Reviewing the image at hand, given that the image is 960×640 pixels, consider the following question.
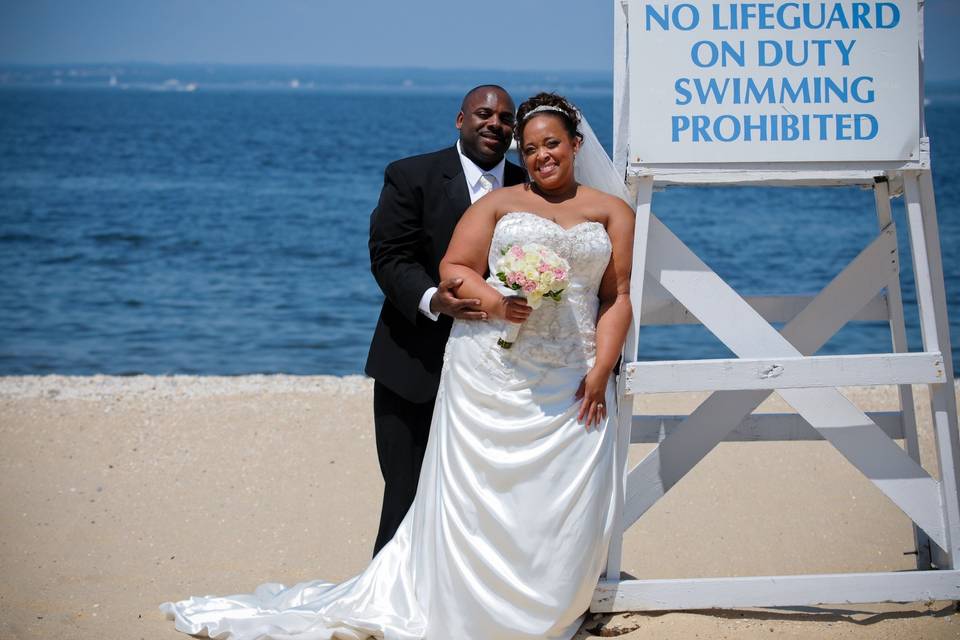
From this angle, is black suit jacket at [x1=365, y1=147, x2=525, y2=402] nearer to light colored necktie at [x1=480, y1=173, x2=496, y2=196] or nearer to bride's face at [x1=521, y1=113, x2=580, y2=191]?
light colored necktie at [x1=480, y1=173, x2=496, y2=196]

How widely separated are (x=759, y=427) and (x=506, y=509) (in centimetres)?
166

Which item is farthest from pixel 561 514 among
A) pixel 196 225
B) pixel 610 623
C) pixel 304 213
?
pixel 304 213

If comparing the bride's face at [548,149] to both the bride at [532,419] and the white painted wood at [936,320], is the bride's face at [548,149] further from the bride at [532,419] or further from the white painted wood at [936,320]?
the white painted wood at [936,320]

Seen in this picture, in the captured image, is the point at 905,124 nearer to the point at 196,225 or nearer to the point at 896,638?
the point at 896,638

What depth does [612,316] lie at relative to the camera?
4.62 m

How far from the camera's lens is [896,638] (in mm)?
4746

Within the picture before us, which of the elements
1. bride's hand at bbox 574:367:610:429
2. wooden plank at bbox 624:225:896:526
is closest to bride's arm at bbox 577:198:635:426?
bride's hand at bbox 574:367:610:429

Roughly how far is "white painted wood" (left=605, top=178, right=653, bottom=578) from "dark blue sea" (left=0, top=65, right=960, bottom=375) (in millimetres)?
10149

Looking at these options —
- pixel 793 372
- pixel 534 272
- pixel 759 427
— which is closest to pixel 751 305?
pixel 759 427

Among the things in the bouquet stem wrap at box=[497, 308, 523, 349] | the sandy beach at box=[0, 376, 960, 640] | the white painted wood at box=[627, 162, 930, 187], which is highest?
the white painted wood at box=[627, 162, 930, 187]

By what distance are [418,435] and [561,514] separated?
3.50 ft

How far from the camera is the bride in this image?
458 cm

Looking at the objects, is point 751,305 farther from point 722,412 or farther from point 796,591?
point 796,591

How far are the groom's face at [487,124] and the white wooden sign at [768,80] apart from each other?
71cm
